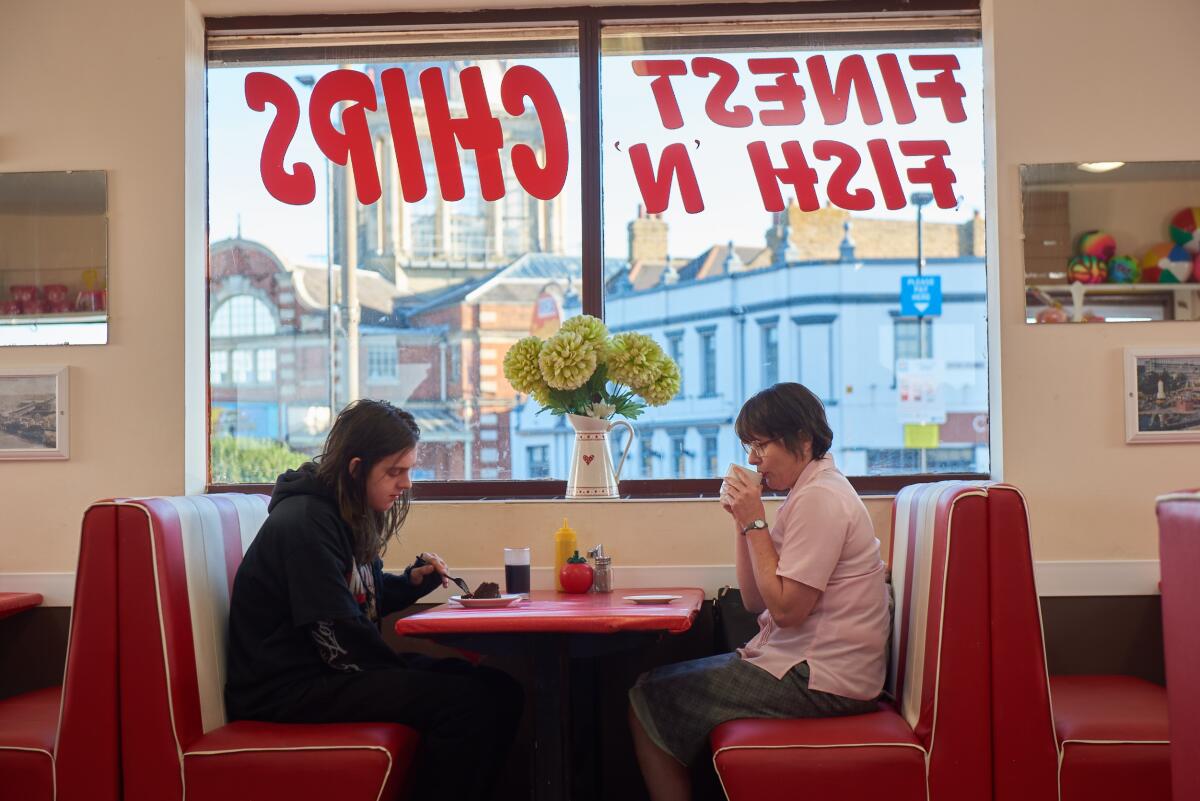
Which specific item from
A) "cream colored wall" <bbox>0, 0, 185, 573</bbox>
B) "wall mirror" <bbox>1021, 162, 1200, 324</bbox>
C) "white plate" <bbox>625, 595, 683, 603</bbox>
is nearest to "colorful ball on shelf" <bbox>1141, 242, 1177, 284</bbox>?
"wall mirror" <bbox>1021, 162, 1200, 324</bbox>

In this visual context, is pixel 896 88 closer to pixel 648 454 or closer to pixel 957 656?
pixel 648 454

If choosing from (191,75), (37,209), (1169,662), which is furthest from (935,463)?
(37,209)

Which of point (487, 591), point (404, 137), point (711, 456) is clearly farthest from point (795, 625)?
point (404, 137)

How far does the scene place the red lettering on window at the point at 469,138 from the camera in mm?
4039

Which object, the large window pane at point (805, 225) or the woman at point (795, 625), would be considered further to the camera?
the large window pane at point (805, 225)

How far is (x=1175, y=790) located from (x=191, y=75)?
3.41 metres

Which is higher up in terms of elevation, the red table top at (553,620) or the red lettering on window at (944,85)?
the red lettering on window at (944,85)

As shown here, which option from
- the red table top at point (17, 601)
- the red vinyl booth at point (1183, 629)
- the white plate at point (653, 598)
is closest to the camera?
the red vinyl booth at point (1183, 629)

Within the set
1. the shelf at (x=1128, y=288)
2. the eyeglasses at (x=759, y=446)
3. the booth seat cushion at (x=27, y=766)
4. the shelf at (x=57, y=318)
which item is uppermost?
the shelf at (x=1128, y=288)

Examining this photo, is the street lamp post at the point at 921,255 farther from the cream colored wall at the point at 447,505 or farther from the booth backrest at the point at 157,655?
the booth backrest at the point at 157,655

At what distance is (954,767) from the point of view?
2594mm

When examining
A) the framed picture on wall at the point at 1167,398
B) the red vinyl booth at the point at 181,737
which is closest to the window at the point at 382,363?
the red vinyl booth at the point at 181,737

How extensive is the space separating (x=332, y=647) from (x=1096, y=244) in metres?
2.54

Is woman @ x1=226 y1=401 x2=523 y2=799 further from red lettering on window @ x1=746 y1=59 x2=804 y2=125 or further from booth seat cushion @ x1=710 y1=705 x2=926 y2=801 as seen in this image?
red lettering on window @ x1=746 y1=59 x2=804 y2=125
